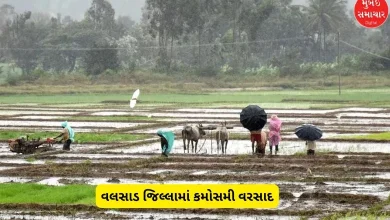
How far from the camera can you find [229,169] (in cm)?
1689

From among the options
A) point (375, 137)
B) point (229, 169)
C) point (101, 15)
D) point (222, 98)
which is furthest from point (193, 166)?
point (101, 15)

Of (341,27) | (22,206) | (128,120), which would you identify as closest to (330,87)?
(341,27)

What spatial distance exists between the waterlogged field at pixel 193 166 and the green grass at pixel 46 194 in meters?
0.02

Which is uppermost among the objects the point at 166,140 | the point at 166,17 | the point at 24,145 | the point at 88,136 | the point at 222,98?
the point at 166,17

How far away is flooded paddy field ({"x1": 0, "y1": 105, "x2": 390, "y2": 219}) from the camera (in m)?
12.4

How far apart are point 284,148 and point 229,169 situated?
14.6ft

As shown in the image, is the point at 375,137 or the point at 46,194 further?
the point at 375,137

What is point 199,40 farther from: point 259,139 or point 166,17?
point 259,139

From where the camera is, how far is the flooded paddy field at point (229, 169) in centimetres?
1242

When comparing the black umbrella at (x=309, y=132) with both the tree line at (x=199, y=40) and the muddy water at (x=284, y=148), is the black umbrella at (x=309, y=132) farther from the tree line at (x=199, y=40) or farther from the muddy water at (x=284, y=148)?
the tree line at (x=199, y=40)

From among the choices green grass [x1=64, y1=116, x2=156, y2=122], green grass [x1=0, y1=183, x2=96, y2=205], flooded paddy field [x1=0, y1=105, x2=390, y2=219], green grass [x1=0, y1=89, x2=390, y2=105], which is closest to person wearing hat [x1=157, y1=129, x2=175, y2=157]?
Result: flooded paddy field [x1=0, y1=105, x2=390, y2=219]

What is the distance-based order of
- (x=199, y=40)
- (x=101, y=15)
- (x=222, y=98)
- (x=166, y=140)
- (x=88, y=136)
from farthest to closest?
(x=101, y=15) < (x=199, y=40) < (x=222, y=98) < (x=88, y=136) < (x=166, y=140)

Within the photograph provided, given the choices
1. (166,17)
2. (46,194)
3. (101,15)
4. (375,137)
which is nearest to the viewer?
(46,194)

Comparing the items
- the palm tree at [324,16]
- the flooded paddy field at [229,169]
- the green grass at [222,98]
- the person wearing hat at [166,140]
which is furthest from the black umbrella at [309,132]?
the palm tree at [324,16]
